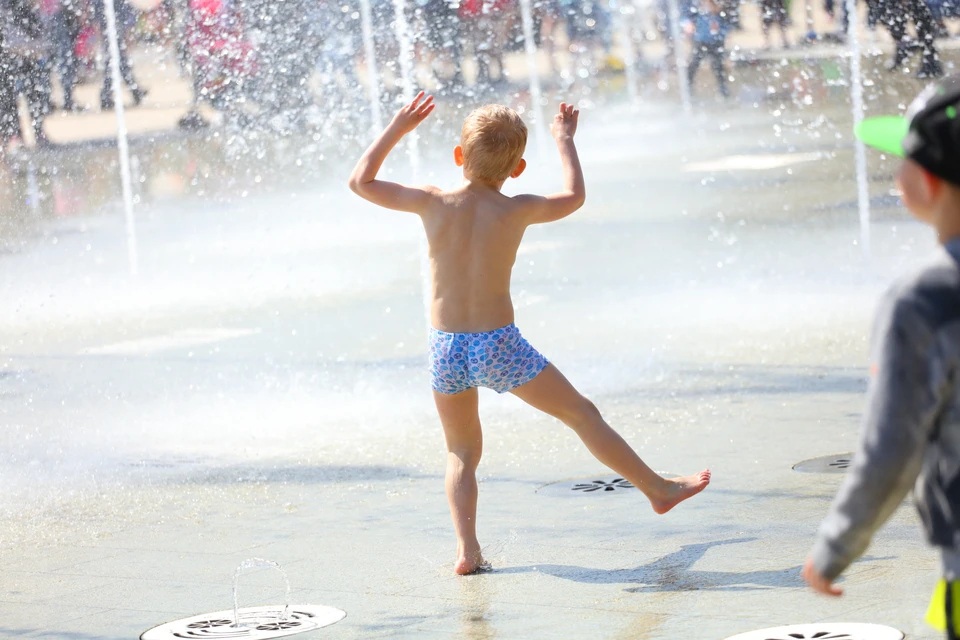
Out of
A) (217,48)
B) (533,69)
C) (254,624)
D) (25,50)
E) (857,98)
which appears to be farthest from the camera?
A: (533,69)

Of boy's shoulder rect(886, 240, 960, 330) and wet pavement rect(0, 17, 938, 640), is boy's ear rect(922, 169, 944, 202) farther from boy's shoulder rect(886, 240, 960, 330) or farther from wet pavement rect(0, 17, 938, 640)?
wet pavement rect(0, 17, 938, 640)

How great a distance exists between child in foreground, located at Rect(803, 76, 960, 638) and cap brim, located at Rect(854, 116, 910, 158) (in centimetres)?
4

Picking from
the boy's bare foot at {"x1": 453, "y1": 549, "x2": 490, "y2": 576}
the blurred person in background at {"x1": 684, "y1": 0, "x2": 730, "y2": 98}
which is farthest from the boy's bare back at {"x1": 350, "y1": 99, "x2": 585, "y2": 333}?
the blurred person in background at {"x1": 684, "y1": 0, "x2": 730, "y2": 98}

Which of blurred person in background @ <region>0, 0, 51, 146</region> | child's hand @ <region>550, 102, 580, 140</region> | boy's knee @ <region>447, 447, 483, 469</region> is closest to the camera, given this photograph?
boy's knee @ <region>447, 447, 483, 469</region>

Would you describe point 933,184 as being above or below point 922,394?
above

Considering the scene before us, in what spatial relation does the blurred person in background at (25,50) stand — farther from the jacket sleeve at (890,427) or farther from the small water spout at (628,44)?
the jacket sleeve at (890,427)

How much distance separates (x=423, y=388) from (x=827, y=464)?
7.68ft

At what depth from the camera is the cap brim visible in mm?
2070

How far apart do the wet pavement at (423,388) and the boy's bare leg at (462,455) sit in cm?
14

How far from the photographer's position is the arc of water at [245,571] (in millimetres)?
3684

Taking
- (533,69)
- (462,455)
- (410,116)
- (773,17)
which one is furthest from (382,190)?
(533,69)

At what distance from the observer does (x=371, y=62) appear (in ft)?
36.6

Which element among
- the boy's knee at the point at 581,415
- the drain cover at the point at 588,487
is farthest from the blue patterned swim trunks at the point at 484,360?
the drain cover at the point at 588,487

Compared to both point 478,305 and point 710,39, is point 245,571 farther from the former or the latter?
point 710,39
